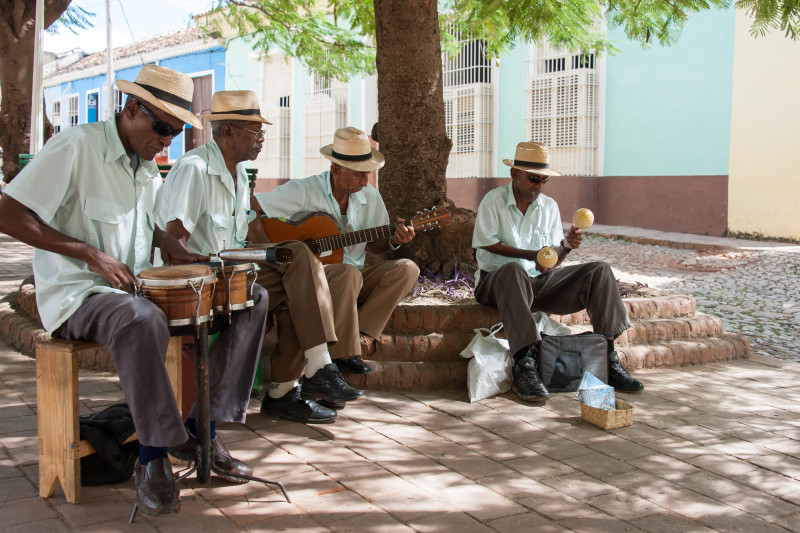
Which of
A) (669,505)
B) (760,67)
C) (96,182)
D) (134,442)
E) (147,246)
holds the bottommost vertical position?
(669,505)

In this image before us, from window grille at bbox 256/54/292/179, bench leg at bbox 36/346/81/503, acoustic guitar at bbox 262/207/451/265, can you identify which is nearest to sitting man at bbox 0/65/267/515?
bench leg at bbox 36/346/81/503

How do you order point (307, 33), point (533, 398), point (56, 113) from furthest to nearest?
1. point (56, 113)
2. point (307, 33)
3. point (533, 398)

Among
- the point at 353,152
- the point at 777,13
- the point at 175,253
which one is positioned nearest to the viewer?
the point at 175,253

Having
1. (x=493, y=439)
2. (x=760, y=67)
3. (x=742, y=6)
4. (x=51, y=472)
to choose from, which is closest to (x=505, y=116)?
(x=760, y=67)

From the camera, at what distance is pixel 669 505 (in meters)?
3.27

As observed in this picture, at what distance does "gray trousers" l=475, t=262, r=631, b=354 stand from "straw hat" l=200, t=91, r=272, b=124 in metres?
1.75

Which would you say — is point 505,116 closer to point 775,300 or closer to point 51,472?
point 775,300

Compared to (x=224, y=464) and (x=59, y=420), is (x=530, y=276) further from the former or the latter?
(x=59, y=420)

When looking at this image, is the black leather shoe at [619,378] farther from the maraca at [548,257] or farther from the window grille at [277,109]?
the window grille at [277,109]

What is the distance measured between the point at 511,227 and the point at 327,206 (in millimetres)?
1226

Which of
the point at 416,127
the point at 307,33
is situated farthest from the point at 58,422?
the point at 307,33

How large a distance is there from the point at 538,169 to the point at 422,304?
1.18m

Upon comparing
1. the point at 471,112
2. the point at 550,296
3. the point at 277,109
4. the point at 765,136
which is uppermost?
the point at 277,109

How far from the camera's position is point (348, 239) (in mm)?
4980
